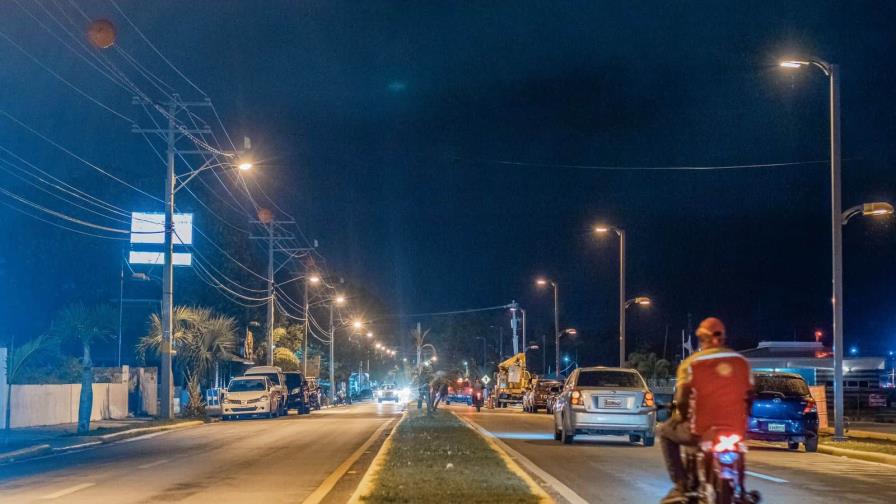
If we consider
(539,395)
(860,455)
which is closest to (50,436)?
(860,455)

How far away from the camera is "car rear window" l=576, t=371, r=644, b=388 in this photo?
24.5 metres

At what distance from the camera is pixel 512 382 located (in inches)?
2483

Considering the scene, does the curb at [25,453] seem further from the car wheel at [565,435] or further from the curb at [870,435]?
the curb at [870,435]

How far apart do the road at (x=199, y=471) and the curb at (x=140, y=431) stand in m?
0.75

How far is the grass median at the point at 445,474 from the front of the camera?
473 inches

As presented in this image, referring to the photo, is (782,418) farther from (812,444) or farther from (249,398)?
(249,398)

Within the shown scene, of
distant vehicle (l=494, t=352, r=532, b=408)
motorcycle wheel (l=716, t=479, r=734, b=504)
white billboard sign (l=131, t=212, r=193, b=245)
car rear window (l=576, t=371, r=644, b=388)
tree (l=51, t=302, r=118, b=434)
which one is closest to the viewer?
motorcycle wheel (l=716, t=479, r=734, b=504)

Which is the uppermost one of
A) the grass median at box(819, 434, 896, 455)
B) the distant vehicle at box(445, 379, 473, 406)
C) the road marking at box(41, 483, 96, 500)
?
the road marking at box(41, 483, 96, 500)

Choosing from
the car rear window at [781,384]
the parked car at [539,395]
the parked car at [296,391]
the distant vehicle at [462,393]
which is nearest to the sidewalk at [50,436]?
the parked car at [296,391]

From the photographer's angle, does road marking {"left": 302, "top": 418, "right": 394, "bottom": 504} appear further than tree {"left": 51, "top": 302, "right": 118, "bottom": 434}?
No

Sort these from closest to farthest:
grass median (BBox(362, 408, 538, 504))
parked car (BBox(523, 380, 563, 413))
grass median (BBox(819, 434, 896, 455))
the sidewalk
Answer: grass median (BBox(362, 408, 538, 504)) → grass median (BBox(819, 434, 896, 455)) → the sidewalk → parked car (BBox(523, 380, 563, 413))

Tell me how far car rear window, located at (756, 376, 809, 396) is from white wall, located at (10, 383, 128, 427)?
22.5m

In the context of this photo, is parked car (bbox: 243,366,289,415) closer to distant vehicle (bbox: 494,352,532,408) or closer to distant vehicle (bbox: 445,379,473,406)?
distant vehicle (bbox: 445,379,473,406)

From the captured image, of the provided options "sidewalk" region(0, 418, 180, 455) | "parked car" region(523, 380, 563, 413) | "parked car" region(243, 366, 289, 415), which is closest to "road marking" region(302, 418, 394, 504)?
"sidewalk" region(0, 418, 180, 455)
